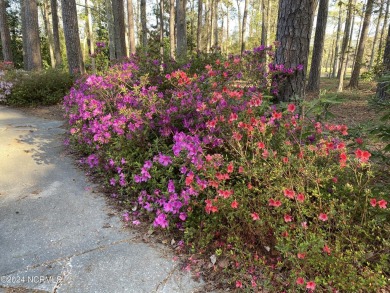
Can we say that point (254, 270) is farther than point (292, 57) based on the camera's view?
No

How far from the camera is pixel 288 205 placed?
2.09 m

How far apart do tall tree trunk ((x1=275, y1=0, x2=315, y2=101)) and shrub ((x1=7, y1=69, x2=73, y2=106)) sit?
7.38m

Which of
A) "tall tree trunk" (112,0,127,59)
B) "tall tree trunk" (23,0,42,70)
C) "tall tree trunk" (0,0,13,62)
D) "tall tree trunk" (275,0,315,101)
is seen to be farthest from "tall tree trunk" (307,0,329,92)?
"tall tree trunk" (0,0,13,62)

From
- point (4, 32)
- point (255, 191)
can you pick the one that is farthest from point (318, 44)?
point (4, 32)

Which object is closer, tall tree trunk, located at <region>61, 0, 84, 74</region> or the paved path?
the paved path

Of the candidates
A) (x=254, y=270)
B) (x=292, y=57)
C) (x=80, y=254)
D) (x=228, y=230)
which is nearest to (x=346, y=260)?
(x=254, y=270)

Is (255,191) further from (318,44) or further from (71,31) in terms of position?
(318,44)

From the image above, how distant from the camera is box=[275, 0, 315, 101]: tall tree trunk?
12.1 feet

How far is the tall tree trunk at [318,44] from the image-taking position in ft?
30.5

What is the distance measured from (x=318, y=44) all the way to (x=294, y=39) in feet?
22.4

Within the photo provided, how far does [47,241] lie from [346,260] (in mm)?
2356

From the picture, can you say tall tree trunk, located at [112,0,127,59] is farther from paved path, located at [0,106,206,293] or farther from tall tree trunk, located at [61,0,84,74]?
paved path, located at [0,106,206,293]

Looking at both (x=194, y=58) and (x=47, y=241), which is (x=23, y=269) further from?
(x=194, y=58)

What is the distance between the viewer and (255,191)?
7.53 ft
